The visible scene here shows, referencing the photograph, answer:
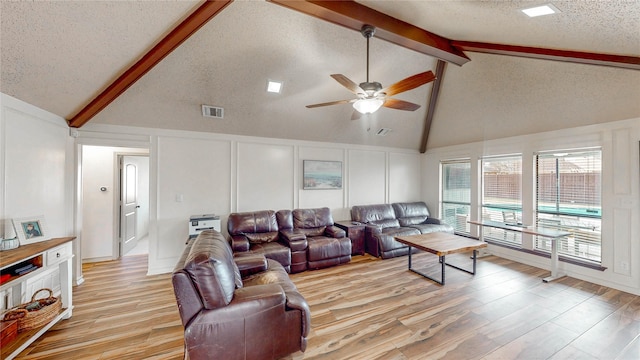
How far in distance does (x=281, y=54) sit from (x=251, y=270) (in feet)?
8.77

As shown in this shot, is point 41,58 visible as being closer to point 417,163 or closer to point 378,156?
point 378,156

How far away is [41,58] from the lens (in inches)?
82.7

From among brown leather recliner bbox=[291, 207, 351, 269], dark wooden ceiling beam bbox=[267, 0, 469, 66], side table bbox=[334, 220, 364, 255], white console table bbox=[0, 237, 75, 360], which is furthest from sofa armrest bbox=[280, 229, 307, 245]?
dark wooden ceiling beam bbox=[267, 0, 469, 66]

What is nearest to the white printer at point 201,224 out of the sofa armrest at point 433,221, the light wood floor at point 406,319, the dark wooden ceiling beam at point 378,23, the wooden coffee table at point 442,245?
the light wood floor at point 406,319

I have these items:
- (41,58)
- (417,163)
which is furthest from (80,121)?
(417,163)

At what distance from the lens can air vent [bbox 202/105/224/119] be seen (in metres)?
3.65

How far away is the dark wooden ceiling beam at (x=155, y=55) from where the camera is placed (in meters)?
2.09

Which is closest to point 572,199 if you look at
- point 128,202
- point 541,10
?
point 541,10

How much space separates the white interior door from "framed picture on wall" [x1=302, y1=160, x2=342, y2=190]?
3.56m

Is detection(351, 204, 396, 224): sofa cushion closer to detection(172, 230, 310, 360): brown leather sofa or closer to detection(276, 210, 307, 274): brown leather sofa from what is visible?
detection(276, 210, 307, 274): brown leather sofa

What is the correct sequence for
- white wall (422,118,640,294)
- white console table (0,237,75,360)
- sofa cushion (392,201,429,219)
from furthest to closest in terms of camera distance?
sofa cushion (392,201,429,219) < white wall (422,118,640,294) < white console table (0,237,75,360)

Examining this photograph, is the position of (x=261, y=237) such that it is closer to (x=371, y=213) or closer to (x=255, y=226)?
(x=255, y=226)

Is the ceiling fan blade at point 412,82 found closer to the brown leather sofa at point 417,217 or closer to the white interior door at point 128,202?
the brown leather sofa at point 417,217

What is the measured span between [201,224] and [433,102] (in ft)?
15.9
